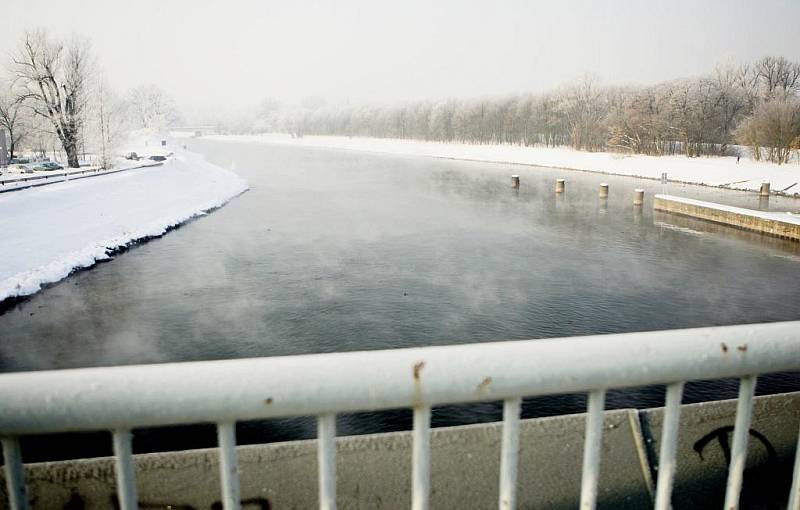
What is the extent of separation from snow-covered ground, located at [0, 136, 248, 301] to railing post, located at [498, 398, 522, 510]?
1742 cm

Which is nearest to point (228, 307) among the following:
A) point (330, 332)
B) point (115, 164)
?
point (330, 332)

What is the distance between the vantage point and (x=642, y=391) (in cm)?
952

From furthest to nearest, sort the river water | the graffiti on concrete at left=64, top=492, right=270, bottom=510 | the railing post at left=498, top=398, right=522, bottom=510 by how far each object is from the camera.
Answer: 1. the river water
2. the graffiti on concrete at left=64, top=492, right=270, bottom=510
3. the railing post at left=498, top=398, right=522, bottom=510

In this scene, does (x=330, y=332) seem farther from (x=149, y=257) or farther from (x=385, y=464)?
(x=149, y=257)

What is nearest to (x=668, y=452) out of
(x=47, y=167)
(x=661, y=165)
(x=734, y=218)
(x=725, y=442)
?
(x=725, y=442)

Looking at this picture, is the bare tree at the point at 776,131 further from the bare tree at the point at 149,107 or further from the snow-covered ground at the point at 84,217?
the bare tree at the point at 149,107

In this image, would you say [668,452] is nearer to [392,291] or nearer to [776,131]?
[392,291]

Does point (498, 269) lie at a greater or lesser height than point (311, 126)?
lesser

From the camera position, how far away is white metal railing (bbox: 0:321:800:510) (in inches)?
45.3

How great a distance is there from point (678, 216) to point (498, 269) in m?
15.7

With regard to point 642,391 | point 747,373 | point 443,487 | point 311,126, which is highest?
point 311,126

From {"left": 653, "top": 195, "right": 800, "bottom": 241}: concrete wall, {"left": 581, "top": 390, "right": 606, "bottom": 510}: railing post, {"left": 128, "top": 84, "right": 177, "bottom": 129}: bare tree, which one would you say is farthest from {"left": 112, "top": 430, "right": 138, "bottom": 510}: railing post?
{"left": 128, "top": 84, "right": 177, "bottom": 129}: bare tree

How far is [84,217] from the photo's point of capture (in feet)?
84.8

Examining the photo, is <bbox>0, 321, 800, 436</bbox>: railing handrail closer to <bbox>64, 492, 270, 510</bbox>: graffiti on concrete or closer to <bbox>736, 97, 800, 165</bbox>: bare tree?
<bbox>64, 492, 270, 510</bbox>: graffiti on concrete
